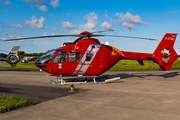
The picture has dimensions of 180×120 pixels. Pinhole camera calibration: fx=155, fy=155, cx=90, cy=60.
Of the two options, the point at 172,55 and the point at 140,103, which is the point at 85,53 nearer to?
the point at 140,103

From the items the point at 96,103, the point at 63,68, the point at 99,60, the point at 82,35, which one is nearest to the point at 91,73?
the point at 99,60

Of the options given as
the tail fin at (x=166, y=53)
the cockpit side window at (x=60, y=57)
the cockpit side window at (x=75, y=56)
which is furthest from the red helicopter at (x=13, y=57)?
the tail fin at (x=166, y=53)

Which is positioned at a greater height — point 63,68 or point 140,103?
point 63,68

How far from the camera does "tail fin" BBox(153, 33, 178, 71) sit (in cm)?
1639

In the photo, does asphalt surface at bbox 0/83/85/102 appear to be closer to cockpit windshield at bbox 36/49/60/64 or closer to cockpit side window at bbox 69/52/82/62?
cockpit windshield at bbox 36/49/60/64

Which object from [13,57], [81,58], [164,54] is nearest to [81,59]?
[81,58]

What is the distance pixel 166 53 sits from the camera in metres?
16.5

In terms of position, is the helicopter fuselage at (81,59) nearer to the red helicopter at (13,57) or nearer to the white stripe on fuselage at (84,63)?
the white stripe on fuselage at (84,63)

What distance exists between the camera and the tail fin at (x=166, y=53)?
53.8 feet

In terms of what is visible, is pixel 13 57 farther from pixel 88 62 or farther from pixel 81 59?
pixel 88 62

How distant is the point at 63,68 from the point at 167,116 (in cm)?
982

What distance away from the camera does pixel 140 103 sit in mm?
7691

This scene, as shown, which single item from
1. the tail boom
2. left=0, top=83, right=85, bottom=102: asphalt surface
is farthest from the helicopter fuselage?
left=0, top=83, right=85, bottom=102: asphalt surface

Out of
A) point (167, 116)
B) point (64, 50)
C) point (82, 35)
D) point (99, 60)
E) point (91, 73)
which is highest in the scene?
point (82, 35)
